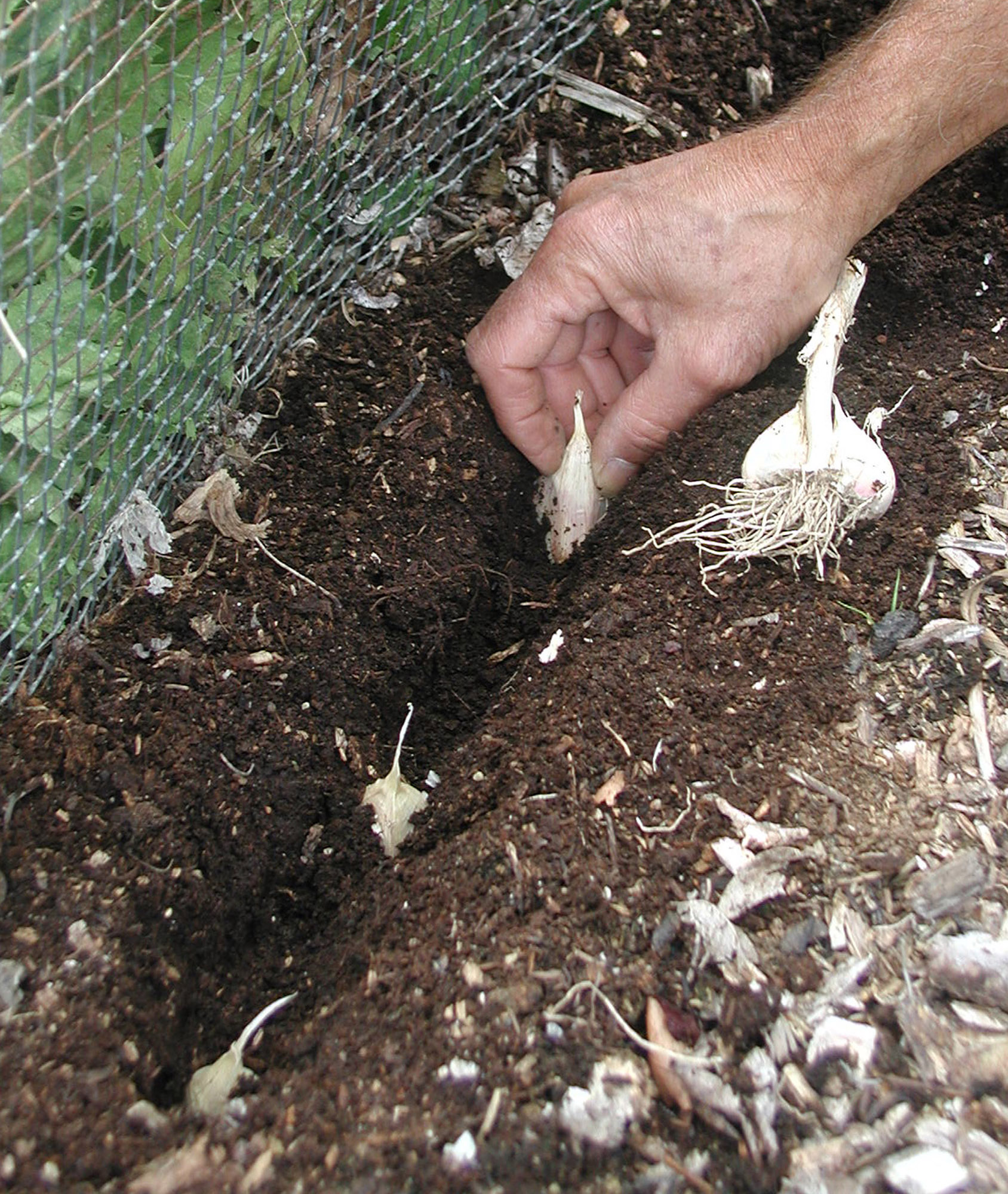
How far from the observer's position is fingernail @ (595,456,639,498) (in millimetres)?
2211

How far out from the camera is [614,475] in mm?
2219

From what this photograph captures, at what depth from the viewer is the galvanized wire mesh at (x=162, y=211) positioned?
1.41 m

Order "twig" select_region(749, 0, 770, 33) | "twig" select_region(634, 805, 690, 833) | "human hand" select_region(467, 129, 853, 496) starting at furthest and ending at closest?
1. "twig" select_region(749, 0, 770, 33)
2. "human hand" select_region(467, 129, 853, 496)
3. "twig" select_region(634, 805, 690, 833)

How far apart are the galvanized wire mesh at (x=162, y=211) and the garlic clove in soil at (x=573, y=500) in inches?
22.3

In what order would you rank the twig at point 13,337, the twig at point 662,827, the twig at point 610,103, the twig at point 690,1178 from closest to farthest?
1. the twig at point 690,1178
2. the twig at point 13,337
3. the twig at point 662,827
4. the twig at point 610,103

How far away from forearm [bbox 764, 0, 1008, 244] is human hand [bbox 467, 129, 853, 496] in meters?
0.04

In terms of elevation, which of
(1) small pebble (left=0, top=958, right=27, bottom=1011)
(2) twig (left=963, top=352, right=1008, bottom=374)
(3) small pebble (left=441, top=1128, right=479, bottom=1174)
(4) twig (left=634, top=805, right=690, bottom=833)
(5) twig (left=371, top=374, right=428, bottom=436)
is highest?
(1) small pebble (left=0, top=958, right=27, bottom=1011)

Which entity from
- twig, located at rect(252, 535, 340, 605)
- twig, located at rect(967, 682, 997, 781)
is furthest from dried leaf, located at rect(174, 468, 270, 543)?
twig, located at rect(967, 682, 997, 781)

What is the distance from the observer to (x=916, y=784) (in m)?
1.59

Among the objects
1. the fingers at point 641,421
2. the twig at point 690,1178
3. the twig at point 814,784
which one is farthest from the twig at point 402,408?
the twig at point 690,1178

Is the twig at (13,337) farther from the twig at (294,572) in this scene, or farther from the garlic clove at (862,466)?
the garlic clove at (862,466)

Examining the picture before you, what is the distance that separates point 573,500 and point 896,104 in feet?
2.97

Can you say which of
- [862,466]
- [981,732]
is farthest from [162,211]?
[981,732]

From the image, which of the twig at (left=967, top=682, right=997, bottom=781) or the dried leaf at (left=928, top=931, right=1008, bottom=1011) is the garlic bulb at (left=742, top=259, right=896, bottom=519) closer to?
the twig at (left=967, top=682, right=997, bottom=781)
